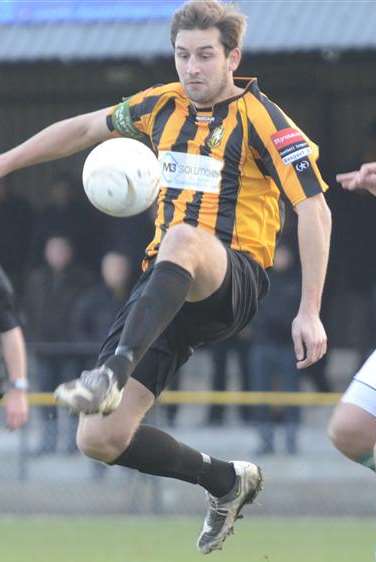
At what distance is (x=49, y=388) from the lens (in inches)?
493

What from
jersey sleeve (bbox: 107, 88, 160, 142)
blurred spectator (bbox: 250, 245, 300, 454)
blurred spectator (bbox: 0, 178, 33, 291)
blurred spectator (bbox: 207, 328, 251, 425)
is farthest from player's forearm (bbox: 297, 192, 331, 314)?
blurred spectator (bbox: 0, 178, 33, 291)

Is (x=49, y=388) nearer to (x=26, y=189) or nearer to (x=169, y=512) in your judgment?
(x=169, y=512)

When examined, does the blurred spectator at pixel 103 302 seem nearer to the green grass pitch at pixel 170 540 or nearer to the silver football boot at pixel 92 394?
the green grass pitch at pixel 170 540

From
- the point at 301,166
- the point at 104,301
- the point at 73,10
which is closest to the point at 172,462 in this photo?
the point at 301,166

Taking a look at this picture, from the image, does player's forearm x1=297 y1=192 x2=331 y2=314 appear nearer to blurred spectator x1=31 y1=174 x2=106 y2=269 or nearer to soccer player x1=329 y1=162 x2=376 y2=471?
soccer player x1=329 y1=162 x2=376 y2=471

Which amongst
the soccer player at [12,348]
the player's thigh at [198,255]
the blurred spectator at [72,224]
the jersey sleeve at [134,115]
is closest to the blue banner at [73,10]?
the blurred spectator at [72,224]

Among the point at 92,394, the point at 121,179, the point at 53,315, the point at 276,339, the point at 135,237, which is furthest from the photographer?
the point at 135,237

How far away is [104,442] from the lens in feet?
23.2

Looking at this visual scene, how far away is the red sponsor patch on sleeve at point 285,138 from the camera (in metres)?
7.04

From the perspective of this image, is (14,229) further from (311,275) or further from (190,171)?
(311,275)

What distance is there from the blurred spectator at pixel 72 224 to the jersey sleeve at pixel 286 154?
6.53 metres

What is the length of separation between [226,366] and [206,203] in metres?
5.83

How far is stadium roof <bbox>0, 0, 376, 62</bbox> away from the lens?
13.1 meters

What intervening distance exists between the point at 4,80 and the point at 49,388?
417 centimetres
